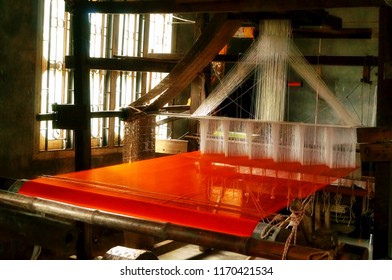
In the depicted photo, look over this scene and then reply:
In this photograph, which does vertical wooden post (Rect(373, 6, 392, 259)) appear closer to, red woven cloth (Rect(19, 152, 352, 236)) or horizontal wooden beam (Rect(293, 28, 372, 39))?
red woven cloth (Rect(19, 152, 352, 236))

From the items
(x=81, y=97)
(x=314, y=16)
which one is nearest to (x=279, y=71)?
(x=314, y=16)

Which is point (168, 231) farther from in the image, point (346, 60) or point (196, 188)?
point (346, 60)

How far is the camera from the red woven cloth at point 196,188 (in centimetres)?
337

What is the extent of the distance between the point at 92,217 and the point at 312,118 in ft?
29.9

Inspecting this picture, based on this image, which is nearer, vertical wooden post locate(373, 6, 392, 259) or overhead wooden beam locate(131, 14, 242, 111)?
vertical wooden post locate(373, 6, 392, 259)

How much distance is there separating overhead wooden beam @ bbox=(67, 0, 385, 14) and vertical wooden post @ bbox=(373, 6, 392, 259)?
21 centimetres

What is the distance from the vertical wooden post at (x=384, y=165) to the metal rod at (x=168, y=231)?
0.86 metres

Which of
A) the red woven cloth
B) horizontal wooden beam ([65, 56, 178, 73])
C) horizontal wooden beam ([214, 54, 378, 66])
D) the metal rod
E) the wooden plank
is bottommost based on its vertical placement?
the metal rod

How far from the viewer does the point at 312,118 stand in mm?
11953

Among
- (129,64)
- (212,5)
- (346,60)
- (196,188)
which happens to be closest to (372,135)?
(196,188)

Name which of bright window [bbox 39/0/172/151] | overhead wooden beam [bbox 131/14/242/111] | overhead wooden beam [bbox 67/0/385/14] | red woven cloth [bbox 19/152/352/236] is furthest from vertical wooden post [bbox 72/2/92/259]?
bright window [bbox 39/0/172/151]

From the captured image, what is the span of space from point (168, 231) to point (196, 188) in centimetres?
92

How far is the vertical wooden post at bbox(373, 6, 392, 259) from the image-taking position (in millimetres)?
3523

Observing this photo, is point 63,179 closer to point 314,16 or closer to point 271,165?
point 271,165
